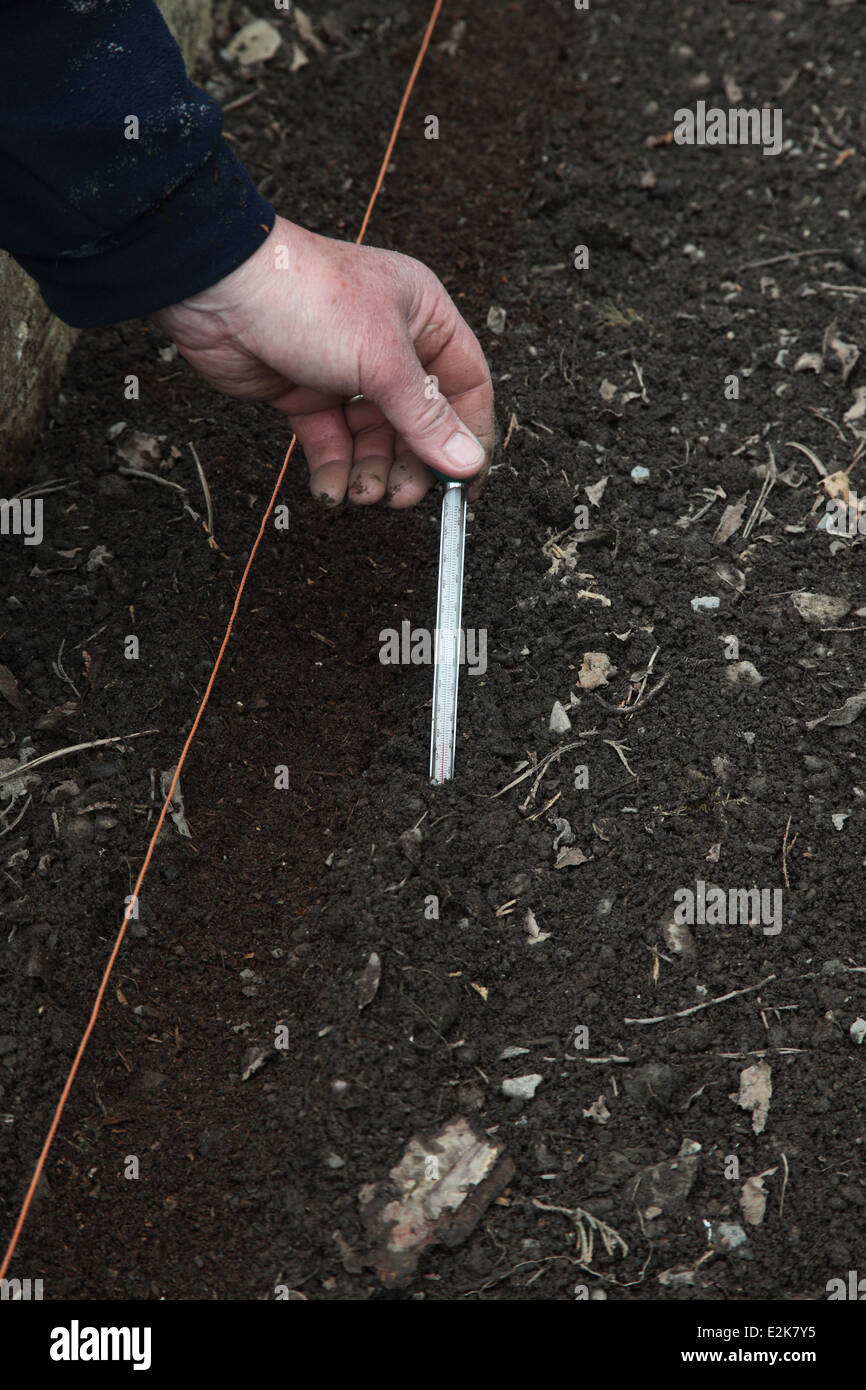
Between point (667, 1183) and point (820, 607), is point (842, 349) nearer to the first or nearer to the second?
point (820, 607)

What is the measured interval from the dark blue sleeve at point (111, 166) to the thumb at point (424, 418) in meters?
0.33

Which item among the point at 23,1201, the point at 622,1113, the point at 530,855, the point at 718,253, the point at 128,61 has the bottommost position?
the point at 23,1201

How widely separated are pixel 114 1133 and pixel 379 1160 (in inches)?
18.3

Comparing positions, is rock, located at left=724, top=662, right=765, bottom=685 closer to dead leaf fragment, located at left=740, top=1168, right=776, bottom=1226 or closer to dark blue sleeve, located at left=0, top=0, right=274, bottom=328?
dead leaf fragment, located at left=740, top=1168, right=776, bottom=1226

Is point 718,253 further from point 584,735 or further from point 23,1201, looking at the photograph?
point 23,1201

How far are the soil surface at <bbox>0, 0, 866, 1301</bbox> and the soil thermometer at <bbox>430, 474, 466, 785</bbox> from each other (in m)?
0.05

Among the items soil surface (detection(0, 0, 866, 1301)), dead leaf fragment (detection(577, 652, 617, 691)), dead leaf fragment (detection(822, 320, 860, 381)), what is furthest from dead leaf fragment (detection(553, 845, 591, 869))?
dead leaf fragment (detection(822, 320, 860, 381))

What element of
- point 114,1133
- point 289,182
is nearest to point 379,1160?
point 114,1133

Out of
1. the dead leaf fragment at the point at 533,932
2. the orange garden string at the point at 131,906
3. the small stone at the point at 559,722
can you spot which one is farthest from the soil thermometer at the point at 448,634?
the orange garden string at the point at 131,906

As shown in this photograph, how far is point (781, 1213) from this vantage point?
6.15 ft

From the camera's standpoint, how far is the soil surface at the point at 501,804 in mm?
1901

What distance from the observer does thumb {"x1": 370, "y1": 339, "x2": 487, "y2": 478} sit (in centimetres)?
216

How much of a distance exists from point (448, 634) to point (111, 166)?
3.33 ft

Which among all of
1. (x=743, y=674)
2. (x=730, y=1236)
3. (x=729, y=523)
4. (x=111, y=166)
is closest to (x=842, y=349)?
(x=729, y=523)
